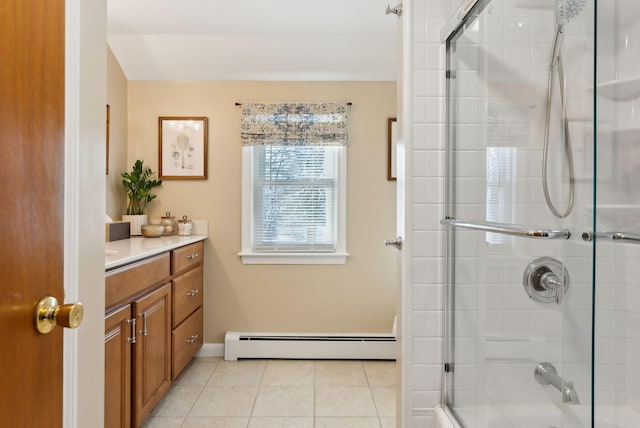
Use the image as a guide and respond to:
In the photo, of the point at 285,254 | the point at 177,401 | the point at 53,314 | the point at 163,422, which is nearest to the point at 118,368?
the point at 163,422

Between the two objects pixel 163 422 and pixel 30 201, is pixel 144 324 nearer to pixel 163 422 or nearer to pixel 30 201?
pixel 163 422

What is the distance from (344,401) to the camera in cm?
245

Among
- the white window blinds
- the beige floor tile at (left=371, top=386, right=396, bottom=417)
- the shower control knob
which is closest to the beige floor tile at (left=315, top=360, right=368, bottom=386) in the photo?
the beige floor tile at (left=371, top=386, right=396, bottom=417)

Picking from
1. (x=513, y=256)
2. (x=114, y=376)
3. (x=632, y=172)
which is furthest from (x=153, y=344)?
(x=632, y=172)

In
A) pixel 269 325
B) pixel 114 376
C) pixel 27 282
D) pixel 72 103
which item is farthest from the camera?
pixel 269 325

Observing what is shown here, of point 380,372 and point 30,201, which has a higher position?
point 30,201

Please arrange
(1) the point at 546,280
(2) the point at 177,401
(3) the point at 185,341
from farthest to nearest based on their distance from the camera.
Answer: (3) the point at 185,341 < (2) the point at 177,401 < (1) the point at 546,280

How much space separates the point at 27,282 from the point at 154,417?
1862 mm

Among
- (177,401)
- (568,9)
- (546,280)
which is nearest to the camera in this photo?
(568,9)

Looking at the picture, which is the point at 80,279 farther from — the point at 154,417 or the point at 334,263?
the point at 334,263

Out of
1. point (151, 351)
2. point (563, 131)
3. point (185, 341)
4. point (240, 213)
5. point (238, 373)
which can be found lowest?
point (238, 373)

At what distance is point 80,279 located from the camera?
1045 millimetres

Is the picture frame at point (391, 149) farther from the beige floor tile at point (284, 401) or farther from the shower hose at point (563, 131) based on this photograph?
the shower hose at point (563, 131)

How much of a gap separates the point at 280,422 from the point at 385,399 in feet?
2.21
